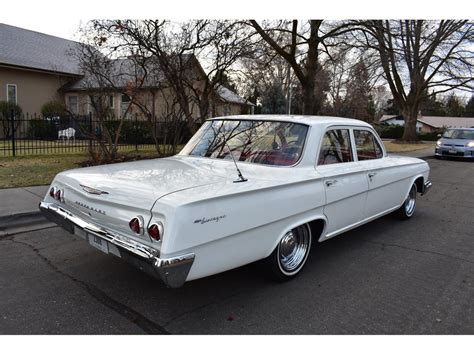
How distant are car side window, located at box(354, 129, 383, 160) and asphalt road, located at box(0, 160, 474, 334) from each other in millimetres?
1175

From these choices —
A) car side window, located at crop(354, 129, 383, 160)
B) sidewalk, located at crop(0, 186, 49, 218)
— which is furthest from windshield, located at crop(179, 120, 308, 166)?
sidewalk, located at crop(0, 186, 49, 218)

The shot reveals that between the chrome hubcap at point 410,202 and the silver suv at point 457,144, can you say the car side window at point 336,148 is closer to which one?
the chrome hubcap at point 410,202

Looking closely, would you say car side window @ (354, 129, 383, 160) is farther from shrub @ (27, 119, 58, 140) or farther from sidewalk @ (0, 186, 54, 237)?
shrub @ (27, 119, 58, 140)

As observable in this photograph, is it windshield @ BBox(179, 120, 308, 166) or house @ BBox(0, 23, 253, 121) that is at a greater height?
house @ BBox(0, 23, 253, 121)

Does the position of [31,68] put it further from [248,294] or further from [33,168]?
[248,294]

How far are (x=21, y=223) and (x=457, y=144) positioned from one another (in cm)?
1774

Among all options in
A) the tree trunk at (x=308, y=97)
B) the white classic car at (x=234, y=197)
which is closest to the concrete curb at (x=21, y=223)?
the white classic car at (x=234, y=197)

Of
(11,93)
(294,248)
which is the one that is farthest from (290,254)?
(11,93)

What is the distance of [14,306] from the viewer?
3.09 metres

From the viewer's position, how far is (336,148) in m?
4.37

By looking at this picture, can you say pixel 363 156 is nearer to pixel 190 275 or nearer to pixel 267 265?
pixel 267 265

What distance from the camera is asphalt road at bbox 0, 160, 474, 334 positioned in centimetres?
290

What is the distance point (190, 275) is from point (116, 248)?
657 mm

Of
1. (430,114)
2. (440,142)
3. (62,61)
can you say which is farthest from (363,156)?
(430,114)
